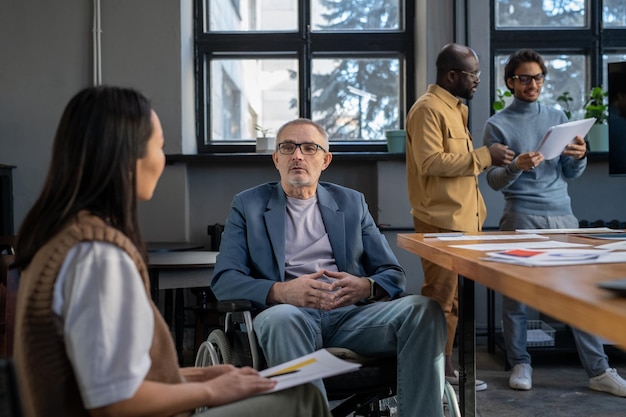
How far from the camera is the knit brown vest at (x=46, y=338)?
115 centimetres

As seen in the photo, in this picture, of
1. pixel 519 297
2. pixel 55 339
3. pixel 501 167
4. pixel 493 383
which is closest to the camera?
pixel 55 339

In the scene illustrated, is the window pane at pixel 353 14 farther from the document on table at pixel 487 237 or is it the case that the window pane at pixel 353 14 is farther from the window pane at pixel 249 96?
the document on table at pixel 487 237

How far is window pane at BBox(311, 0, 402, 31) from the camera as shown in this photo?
17.7 ft

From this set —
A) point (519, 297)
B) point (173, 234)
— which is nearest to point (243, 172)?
point (173, 234)

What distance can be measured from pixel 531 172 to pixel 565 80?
179 centimetres

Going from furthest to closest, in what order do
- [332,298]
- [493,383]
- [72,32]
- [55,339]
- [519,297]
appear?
[72,32]
[493,383]
[332,298]
[519,297]
[55,339]

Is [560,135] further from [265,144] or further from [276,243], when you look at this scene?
[265,144]

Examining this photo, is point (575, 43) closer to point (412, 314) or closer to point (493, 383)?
point (493, 383)

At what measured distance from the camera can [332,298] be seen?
245cm

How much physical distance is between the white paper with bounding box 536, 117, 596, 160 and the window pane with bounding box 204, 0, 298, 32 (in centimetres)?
243

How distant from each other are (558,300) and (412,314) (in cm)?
109

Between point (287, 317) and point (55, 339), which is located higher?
point (55, 339)

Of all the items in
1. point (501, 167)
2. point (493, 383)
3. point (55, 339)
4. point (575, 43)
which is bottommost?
point (493, 383)

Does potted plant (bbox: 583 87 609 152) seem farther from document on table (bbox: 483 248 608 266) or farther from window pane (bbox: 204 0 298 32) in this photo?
document on table (bbox: 483 248 608 266)
